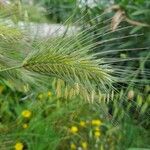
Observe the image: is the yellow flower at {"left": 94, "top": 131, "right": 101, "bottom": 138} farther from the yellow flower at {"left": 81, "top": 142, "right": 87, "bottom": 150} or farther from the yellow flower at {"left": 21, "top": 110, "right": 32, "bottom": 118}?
the yellow flower at {"left": 21, "top": 110, "right": 32, "bottom": 118}

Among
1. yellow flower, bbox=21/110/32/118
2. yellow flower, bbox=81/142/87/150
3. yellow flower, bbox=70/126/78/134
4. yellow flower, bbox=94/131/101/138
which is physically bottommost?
yellow flower, bbox=81/142/87/150

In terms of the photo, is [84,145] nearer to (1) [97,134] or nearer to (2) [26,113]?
(1) [97,134]

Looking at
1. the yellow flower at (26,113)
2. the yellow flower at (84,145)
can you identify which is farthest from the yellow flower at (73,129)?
the yellow flower at (26,113)

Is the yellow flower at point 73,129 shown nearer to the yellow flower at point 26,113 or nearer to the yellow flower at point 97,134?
the yellow flower at point 97,134

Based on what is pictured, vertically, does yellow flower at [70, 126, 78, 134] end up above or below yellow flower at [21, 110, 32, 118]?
below

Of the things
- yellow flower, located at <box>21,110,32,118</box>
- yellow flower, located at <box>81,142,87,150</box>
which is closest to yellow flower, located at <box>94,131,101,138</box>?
yellow flower, located at <box>81,142,87,150</box>

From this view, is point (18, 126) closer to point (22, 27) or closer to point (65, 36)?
point (22, 27)

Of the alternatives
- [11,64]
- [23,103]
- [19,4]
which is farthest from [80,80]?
[23,103]

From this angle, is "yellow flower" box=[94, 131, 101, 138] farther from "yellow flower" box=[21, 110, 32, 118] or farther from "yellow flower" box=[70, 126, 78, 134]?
"yellow flower" box=[21, 110, 32, 118]

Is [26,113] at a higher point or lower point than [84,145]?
higher

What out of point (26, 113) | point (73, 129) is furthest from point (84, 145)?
point (26, 113)

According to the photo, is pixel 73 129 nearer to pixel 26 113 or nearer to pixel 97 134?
pixel 97 134
